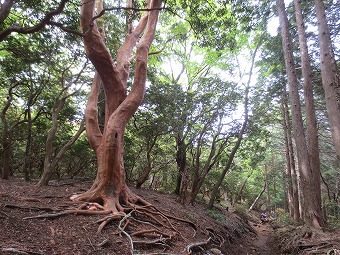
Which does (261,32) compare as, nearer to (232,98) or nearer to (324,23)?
(232,98)

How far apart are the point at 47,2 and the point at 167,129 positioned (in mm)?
6868

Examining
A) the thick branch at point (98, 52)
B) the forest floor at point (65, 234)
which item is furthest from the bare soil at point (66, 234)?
the thick branch at point (98, 52)

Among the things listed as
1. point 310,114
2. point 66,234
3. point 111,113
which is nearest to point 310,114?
point 310,114

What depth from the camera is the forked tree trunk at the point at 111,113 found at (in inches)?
231

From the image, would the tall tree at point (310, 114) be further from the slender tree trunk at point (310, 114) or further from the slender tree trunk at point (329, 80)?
the slender tree trunk at point (329, 80)

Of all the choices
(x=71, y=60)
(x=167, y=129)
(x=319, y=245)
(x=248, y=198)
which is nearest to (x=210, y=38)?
(x=167, y=129)

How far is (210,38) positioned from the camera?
7863mm

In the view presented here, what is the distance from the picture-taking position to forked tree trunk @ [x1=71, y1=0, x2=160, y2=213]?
5.88 meters

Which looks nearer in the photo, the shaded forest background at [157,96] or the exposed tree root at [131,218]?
the exposed tree root at [131,218]

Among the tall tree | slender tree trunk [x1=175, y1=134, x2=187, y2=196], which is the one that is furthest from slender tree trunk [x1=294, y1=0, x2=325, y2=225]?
slender tree trunk [x1=175, y1=134, x2=187, y2=196]

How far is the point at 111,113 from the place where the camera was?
24.0 ft

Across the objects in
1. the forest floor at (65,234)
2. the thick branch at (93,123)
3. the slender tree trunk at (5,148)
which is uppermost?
the thick branch at (93,123)

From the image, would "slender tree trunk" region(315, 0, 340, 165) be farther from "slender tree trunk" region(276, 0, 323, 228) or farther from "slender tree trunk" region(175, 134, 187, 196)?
"slender tree trunk" region(175, 134, 187, 196)

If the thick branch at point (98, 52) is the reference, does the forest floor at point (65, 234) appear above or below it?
below
